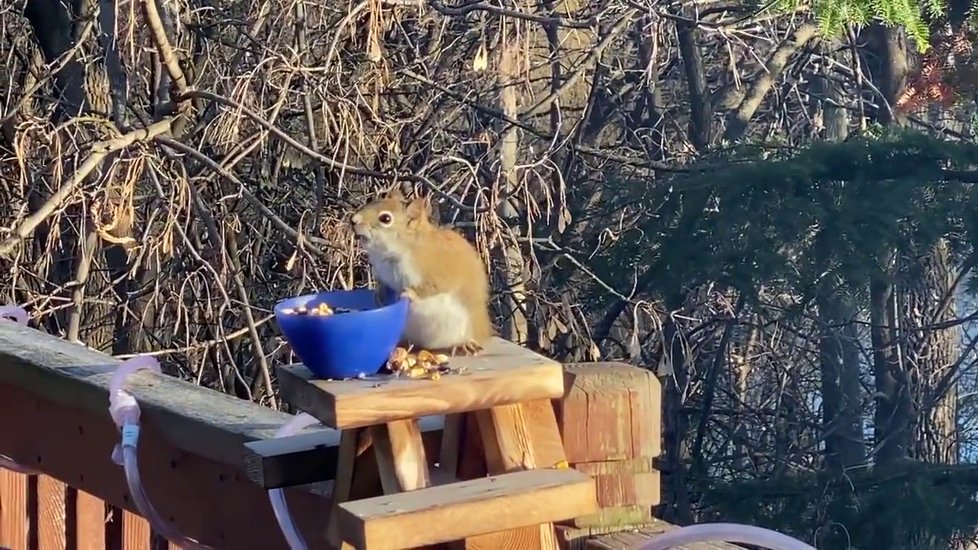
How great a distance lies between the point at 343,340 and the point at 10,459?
1076 mm

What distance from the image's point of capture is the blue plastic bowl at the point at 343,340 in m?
1.17

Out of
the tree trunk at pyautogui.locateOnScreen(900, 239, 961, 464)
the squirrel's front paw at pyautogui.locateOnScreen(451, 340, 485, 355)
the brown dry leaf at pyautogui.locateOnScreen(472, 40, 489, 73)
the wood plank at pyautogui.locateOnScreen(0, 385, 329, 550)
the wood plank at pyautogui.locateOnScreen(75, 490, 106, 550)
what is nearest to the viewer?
the squirrel's front paw at pyautogui.locateOnScreen(451, 340, 485, 355)

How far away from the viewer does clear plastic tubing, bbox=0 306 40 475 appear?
1.98 metres

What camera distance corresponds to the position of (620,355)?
16.8 feet

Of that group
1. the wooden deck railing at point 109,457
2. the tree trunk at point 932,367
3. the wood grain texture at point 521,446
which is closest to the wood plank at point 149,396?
the wooden deck railing at point 109,457

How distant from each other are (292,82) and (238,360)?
119cm

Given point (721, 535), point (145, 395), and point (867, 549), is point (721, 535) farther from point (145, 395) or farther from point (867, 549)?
point (867, 549)

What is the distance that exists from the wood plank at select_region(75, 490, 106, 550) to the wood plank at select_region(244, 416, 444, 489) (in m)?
0.68

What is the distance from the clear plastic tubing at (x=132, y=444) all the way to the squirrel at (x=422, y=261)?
0.37m

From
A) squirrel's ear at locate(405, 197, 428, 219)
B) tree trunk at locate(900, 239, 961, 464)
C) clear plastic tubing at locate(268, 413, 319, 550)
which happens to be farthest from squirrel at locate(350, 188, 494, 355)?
tree trunk at locate(900, 239, 961, 464)

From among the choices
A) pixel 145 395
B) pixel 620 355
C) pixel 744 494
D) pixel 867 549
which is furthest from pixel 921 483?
pixel 145 395

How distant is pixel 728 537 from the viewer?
39.3 inches

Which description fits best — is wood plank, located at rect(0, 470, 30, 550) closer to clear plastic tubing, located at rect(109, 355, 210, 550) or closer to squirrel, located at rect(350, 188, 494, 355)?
clear plastic tubing, located at rect(109, 355, 210, 550)

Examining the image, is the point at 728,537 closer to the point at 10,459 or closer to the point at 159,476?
the point at 159,476
